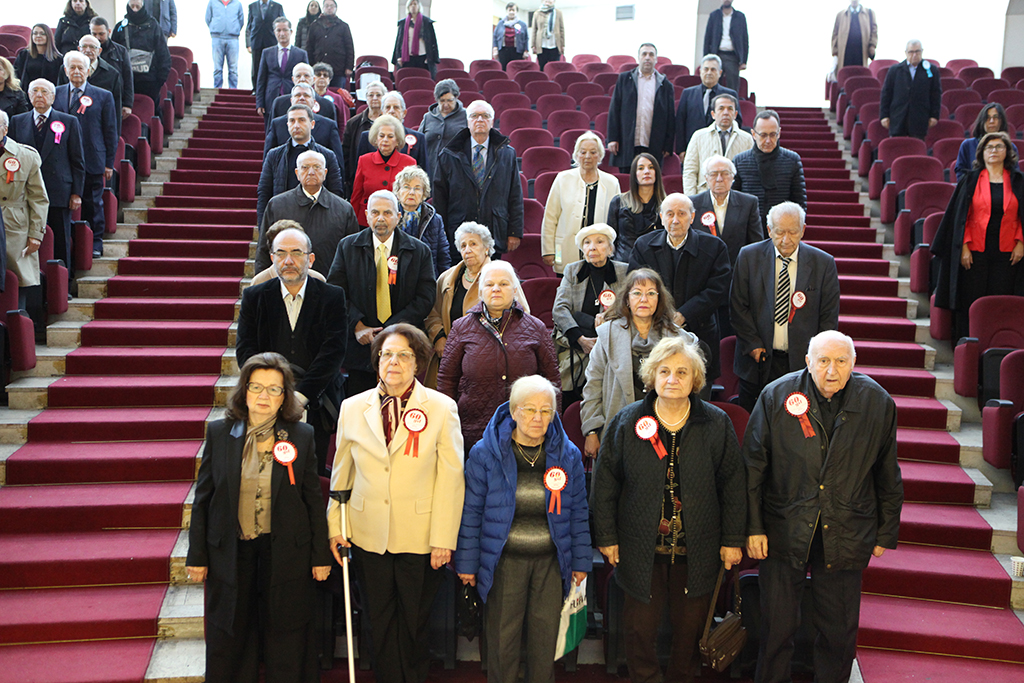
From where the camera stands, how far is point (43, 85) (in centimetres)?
489

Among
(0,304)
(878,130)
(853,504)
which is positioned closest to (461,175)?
(0,304)

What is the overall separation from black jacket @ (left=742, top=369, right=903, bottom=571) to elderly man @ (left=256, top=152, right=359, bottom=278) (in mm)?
2255

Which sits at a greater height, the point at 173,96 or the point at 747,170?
the point at 173,96

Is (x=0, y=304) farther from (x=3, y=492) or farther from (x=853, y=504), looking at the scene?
(x=853, y=504)

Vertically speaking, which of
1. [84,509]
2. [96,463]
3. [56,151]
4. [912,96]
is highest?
[912,96]

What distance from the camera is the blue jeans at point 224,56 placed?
31.5ft

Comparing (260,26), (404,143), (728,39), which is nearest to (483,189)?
(404,143)

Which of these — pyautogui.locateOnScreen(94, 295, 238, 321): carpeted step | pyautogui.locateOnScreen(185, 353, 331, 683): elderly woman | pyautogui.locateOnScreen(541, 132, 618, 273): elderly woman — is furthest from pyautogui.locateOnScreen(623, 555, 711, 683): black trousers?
pyautogui.locateOnScreen(94, 295, 238, 321): carpeted step

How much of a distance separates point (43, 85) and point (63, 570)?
297cm

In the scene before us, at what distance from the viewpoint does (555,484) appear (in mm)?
2701

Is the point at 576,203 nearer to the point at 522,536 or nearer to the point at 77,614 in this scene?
the point at 522,536

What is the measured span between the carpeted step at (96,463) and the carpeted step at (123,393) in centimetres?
32

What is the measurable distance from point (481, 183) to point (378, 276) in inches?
45.6

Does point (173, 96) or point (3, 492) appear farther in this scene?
point (173, 96)
